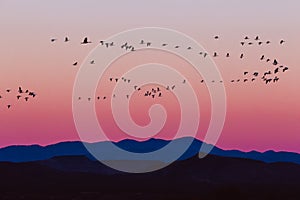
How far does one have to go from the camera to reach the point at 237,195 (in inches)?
7308

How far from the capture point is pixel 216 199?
599ft

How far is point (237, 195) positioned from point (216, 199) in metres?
6.27
